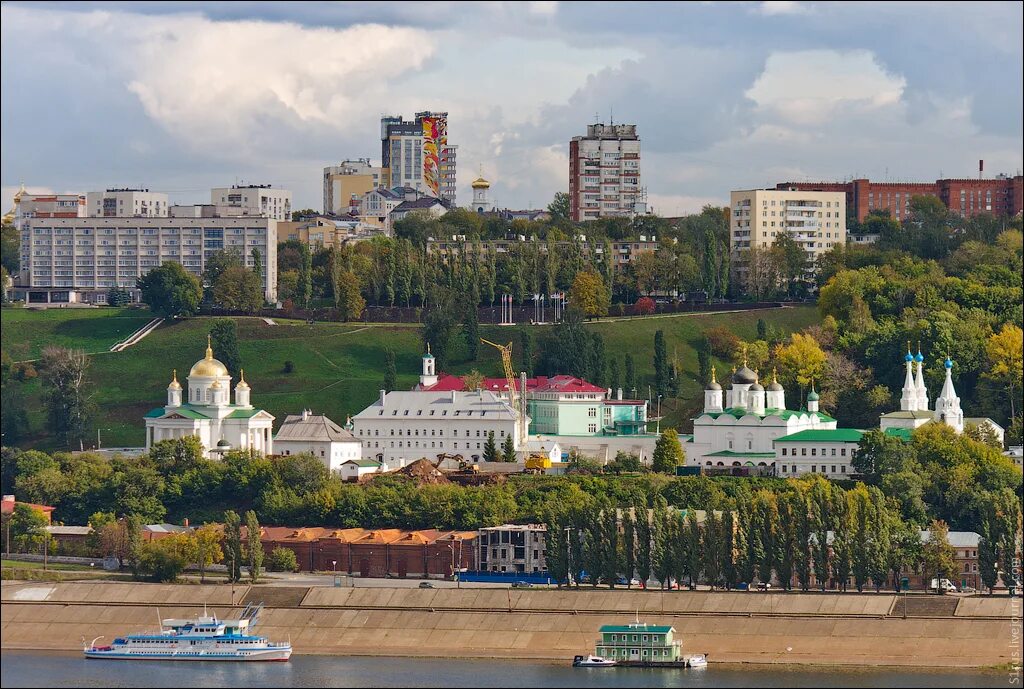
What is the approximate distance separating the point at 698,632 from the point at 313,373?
1558 inches

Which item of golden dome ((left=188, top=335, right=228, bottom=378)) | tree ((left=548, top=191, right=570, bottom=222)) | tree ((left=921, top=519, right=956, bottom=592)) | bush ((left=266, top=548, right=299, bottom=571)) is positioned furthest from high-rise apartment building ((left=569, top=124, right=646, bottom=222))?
tree ((left=921, top=519, right=956, bottom=592))

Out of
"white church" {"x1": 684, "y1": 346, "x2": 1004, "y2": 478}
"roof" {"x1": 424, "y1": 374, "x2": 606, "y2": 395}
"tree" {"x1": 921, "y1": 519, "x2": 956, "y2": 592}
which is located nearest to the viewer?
"tree" {"x1": 921, "y1": 519, "x2": 956, "y2": 592}

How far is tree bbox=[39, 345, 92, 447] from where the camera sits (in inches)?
3925

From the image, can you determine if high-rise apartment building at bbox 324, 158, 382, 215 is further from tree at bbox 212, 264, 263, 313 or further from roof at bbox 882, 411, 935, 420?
roof at bbox 882, 411, 935, 420

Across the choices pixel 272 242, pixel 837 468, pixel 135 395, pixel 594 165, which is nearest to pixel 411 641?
pixel 837 468

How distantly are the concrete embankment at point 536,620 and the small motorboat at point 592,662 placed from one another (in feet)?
4.76

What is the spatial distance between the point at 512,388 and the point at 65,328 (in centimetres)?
2573

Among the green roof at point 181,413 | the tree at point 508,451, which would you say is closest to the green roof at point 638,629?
the tree at point 508,451

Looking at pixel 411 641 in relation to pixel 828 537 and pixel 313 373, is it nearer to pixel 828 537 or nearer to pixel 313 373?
pixel 828 537

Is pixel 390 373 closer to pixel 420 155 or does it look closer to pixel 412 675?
pixel 412 675

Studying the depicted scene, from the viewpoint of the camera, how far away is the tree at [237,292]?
117 m

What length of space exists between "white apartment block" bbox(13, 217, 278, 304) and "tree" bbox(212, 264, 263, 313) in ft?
26.6

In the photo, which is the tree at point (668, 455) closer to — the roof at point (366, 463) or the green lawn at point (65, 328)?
the roof at point (366, 463)

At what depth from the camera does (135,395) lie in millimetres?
104875
